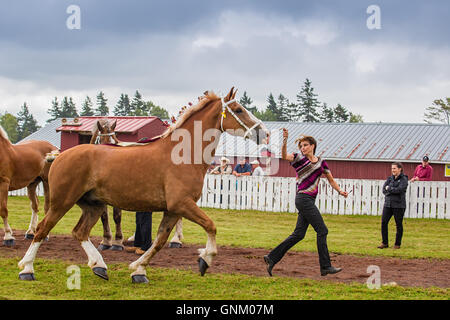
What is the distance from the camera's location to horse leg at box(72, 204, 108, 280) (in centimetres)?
700

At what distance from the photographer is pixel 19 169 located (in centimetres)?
1059

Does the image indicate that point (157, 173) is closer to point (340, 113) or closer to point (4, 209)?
point (4, 209)

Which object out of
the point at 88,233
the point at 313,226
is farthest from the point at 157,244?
the point at 313,226

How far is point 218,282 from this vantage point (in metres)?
7.01

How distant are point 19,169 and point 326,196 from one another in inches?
465

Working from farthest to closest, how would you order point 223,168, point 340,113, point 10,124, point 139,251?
point 10,124
point 340,113
point 223,168
point 139,251

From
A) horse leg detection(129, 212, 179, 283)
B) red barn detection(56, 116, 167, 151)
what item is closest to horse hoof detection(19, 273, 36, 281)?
horse leg detection(129, 212, 179, 283)

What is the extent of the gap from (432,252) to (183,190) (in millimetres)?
6888

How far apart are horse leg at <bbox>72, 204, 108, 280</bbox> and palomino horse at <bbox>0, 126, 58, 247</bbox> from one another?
331 cm

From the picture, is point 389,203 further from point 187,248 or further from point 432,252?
point 187,248

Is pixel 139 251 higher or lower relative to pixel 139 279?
lower

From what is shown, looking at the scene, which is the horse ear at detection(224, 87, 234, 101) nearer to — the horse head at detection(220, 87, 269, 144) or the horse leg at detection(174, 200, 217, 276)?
the horse head at detection(220, 87, 269, 144)

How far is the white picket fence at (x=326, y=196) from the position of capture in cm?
1792
